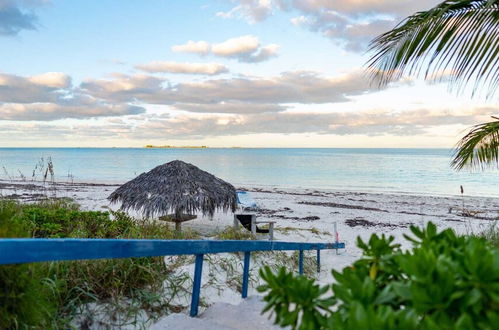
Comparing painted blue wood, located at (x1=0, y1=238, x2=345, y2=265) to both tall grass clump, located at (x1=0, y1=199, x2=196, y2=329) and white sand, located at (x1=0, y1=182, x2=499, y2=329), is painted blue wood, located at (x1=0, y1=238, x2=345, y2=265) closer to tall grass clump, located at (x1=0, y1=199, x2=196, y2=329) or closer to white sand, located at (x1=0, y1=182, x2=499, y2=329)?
tall grass clump, located at (x1=0, y1=199, x2=196, y2=329)

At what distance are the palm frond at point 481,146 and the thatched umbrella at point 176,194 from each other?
18.1 ft

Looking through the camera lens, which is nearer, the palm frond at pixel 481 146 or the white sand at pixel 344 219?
the palm frond at pixel 481 146

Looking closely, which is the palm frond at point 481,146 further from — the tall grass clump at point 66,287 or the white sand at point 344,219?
the tall grass clump at point 66,287

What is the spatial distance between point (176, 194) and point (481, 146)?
6291 millimetres

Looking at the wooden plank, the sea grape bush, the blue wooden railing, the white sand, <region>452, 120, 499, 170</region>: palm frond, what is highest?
<region>452, 120, 499, 170</region>: palm frond

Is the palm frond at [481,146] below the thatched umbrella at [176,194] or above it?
above

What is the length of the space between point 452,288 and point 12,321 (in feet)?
6.50

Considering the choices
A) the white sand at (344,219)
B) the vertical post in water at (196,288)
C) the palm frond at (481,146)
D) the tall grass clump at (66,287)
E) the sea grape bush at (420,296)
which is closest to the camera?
the sea grape bush at (420,296)

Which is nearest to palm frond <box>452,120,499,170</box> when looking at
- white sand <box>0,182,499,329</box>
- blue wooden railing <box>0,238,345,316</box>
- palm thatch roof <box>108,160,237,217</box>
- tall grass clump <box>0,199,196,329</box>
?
white sand <box>0,182,499,329</box>

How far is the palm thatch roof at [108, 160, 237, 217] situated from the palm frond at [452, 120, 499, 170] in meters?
5.51

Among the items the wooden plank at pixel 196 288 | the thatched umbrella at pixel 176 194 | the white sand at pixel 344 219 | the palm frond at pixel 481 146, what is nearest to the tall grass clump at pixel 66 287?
the wooden plank at pixel 196 288

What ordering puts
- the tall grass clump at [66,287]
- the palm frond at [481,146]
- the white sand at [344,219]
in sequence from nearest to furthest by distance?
the tall grass clump at [66,287] < the palm frond at [481,146] < the white sand at [344,219]

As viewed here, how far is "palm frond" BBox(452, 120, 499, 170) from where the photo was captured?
580 centimetres

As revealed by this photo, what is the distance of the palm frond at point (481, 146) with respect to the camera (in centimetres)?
580
